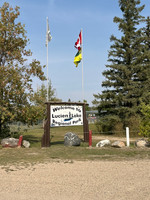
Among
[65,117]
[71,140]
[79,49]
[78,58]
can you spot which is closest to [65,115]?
[65,117]

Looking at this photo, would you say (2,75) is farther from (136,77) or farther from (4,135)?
(136,77)

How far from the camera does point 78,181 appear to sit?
6.68m

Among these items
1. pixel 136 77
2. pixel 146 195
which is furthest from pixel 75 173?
pixel 136 77

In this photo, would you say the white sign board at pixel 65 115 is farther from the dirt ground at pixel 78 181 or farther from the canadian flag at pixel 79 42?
the dirt ground at pixel 78 181

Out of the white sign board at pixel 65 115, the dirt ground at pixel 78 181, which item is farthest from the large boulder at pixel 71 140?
the dirt ground at pixel 78 181

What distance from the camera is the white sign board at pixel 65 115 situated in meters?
14.9

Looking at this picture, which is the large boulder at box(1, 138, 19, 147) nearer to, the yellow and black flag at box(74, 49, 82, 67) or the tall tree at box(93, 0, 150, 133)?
the yellow and black flag at box(74, 49, 82, 67)

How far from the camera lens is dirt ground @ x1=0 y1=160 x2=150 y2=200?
5535 millimetres

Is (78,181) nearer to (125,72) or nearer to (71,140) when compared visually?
(71,140)

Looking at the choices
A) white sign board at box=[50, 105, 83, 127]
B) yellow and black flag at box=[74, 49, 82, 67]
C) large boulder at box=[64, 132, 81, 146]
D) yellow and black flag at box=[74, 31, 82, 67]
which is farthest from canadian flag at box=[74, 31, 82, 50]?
large boulder at box=[64, 132, 81, 146]

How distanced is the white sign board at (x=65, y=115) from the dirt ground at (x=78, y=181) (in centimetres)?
583

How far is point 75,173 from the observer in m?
7.61

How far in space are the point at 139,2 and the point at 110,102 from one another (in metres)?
11.3

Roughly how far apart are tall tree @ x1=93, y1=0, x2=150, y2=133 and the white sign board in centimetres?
1004
